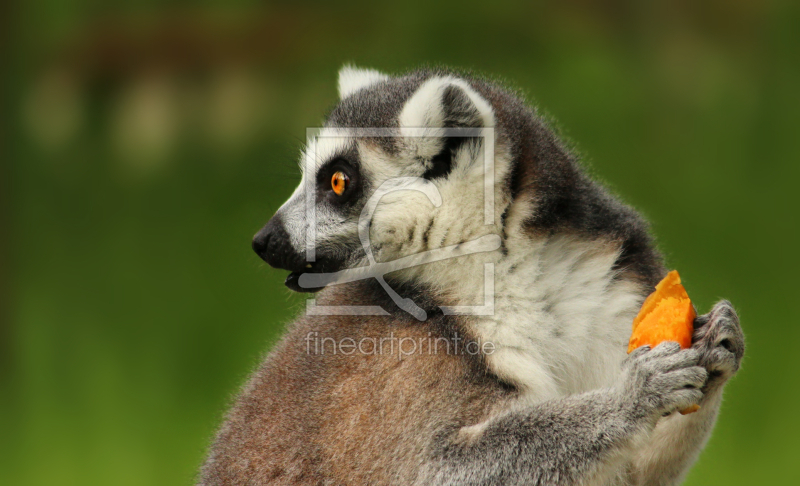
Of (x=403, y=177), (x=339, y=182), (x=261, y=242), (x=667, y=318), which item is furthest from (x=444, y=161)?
(x=667, y=318)

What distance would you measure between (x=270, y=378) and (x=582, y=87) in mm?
3756

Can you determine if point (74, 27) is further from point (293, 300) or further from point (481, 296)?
point (481, 296)

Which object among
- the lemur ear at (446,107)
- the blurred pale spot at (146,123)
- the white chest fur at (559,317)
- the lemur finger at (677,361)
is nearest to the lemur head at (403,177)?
the lemur ear at (446,107)

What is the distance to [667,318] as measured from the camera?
198cm

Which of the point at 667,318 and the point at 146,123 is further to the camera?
the point at 146,123

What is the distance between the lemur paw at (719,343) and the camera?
1.94m

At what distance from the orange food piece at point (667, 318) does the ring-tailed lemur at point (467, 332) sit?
45mm

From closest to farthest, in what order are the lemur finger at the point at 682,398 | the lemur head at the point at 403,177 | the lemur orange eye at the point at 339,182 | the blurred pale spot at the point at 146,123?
the lemur finger at the point at 682,398 → the lemur head at the point at 403,177 → the lemur orange eye at the point at 339,182 → the blurred pale spot at the point at 146,123

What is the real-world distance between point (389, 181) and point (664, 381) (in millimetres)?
1000

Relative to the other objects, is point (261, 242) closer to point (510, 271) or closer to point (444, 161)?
point (444, 161)

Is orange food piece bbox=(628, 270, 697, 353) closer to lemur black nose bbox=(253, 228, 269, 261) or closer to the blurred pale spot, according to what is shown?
lemur black nose bbox=(253, 228, 269, 261)

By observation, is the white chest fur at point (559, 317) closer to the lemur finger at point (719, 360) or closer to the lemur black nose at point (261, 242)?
the lemur finger at point (719, 360)

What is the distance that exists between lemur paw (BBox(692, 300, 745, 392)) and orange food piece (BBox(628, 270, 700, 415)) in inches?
Answer: 1.3

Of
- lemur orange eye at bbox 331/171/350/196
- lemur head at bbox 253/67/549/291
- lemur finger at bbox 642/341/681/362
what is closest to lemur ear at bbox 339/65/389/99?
lemur head at bbox 253/67/549/291
